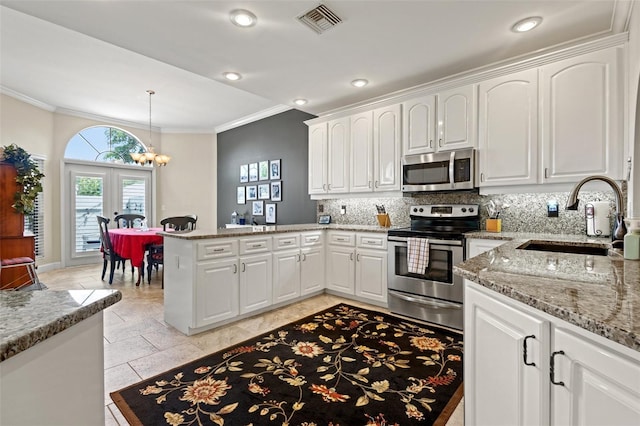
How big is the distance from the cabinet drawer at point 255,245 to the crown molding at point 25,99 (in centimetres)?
484

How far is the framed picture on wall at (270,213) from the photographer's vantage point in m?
5.59

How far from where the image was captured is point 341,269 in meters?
3.98

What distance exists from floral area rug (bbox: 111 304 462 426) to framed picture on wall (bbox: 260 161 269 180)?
11.2 ft

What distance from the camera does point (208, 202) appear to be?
7160 millimetres

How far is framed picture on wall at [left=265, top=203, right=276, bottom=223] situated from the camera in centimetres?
559

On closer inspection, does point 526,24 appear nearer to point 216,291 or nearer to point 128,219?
point 216,291

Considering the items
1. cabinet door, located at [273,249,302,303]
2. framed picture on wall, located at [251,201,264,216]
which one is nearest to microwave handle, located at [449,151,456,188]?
cabinet door, located at [273,249,302,303]

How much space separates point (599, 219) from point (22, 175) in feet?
20.8

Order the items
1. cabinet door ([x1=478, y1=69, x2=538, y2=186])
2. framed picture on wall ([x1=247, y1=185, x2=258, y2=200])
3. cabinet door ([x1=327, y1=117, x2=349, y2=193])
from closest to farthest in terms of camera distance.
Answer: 1. cabinet door ([x1=478, y1=69, x2=538, y2=186])
2. cabinet door ([x1=327, y1=117, x2=349, y2=193])
3. framed picture on wall ([x1=247, y1=185, x2=258, y2=200])

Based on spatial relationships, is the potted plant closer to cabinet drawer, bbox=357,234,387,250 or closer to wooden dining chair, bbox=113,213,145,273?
wooden dining chair, bbox=113,213,145,273

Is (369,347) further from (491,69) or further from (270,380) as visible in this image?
(491,69)

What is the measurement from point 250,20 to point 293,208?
3195mm

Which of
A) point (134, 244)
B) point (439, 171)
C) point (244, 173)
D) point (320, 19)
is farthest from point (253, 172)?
point (320, 19)

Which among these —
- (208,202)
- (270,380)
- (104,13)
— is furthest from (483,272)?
(208,202)
